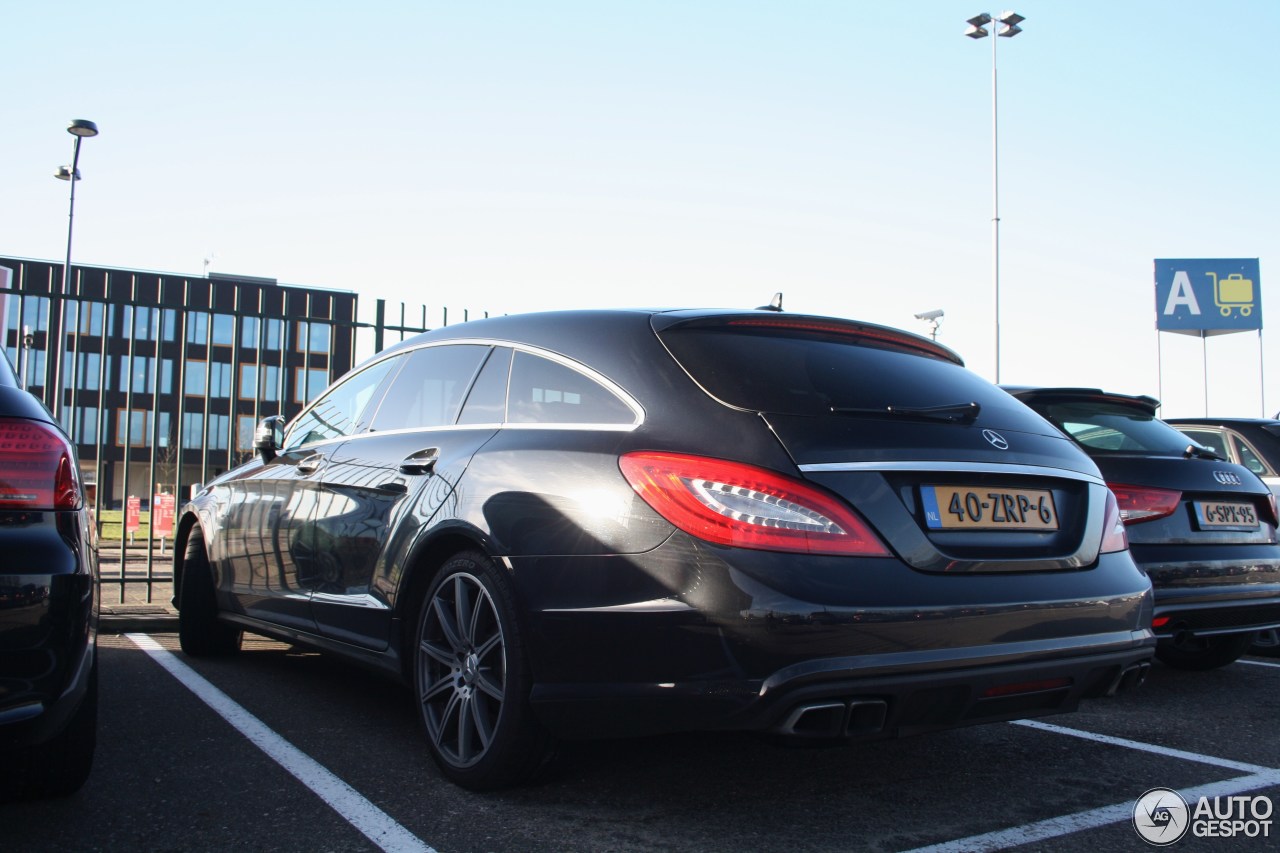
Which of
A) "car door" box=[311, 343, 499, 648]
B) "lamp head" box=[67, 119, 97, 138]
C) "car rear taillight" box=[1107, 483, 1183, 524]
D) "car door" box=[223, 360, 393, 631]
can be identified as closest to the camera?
"car door" box=[311, 343, 499, 648]

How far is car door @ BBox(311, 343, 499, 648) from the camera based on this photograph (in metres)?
3.71

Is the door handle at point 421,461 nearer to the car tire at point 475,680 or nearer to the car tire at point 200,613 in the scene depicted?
the car tire at point 475,680

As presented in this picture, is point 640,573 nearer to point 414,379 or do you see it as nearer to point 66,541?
point 66,541

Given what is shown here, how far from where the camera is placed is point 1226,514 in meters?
5.13

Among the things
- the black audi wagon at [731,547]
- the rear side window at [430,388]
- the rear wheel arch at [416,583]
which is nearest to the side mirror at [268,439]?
the rear side window at [430,388]

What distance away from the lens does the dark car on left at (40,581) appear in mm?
2637

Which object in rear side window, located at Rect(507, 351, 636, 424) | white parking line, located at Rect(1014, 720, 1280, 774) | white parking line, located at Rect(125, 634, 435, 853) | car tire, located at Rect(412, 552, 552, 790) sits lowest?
white parking line, located at Rect(125, 634, 435, 853)

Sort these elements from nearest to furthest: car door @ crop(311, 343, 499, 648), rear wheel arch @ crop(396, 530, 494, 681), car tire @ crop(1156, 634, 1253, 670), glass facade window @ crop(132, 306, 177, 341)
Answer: rear wheel arch @ crop(396, 530, 494, 681) < car door @ crop(311, 343, 499, 648) < car tire @ crop(1156, 634, 1253, 670) < glass facade window @ crop(132, 306, 177, 341)

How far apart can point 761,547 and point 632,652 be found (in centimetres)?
45

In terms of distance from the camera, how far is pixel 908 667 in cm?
272

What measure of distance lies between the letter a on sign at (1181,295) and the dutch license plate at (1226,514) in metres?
36.7

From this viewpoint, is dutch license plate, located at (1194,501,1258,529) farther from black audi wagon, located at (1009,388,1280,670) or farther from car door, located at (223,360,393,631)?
car door, located at (223,360,393,631)

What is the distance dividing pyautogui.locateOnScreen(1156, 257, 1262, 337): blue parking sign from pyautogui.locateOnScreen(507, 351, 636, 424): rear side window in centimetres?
3920

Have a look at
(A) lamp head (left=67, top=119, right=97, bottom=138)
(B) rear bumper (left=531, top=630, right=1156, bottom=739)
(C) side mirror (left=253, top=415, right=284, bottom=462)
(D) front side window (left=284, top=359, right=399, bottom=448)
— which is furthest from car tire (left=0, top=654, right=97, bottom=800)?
(A) lamp head (left=67, top=119, right=97, bottom=138)
